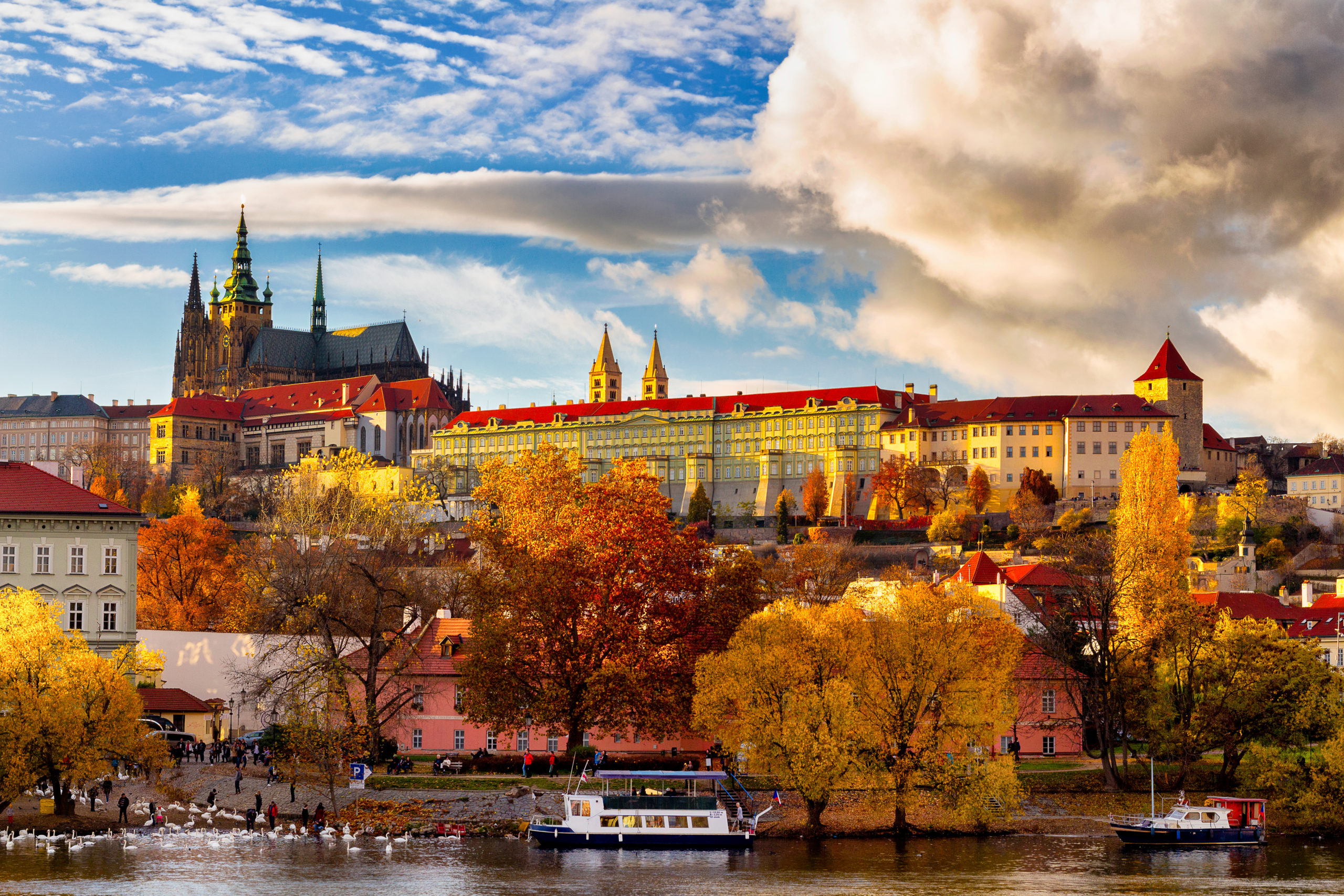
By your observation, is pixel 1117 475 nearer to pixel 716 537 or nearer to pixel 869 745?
pixel 716 537

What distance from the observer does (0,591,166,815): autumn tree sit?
46844 mm

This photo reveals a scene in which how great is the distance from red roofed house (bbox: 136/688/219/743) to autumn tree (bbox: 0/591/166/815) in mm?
11816

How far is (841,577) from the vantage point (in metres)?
114

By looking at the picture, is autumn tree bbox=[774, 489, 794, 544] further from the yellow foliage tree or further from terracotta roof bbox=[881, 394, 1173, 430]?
the yellow foliage tree

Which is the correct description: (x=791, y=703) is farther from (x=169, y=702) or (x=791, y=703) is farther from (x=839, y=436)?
(x=839, y=436)

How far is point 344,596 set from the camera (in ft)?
215

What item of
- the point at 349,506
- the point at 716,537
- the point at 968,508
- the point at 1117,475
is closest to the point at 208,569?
the point at 349,506

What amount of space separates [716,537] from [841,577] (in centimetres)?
3195

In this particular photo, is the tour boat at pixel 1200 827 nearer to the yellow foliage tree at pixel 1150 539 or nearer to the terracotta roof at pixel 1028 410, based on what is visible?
the yellow foliage tree at pixel 1150 539

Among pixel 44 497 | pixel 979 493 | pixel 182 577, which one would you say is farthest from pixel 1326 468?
pixel 44 497

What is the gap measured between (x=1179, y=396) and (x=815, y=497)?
119 feet

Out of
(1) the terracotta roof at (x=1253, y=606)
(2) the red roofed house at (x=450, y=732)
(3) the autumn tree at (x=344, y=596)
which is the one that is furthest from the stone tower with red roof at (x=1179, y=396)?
(2) the red roofed house at (x=450, y=732)

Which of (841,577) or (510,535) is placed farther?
(841,577)

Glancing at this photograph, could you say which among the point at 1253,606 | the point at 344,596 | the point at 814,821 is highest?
the point at 344,596
